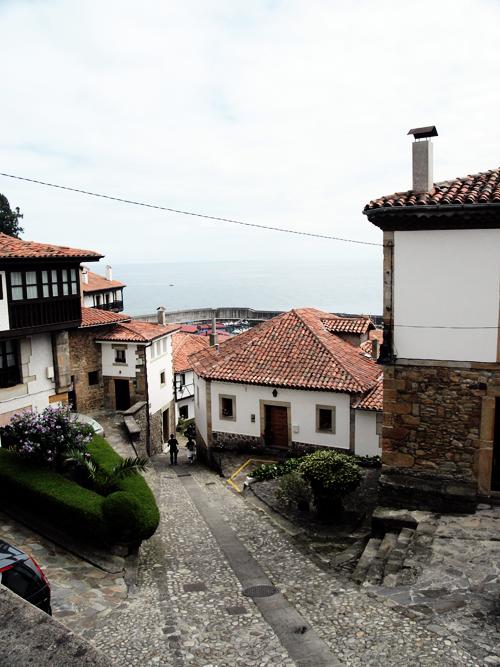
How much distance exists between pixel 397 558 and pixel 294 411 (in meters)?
11.1

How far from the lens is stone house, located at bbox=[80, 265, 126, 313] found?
146 feet

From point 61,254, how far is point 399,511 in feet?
52.0

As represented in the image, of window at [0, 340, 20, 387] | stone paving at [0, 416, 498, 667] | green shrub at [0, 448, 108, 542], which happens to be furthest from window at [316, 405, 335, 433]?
window at [0, 340, 20, 387]

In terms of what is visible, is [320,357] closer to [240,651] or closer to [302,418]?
[302,418]

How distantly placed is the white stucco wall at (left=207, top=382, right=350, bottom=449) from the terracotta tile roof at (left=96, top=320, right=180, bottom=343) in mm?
9441

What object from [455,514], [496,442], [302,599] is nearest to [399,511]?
[455,514]

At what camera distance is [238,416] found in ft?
76.5

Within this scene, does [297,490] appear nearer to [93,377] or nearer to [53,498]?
[53,498]

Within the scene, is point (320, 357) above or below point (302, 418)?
above

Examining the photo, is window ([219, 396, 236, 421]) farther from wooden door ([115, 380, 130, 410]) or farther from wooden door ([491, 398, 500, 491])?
wooden door ([491, 398, 500, 491])

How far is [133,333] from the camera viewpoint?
32.3m

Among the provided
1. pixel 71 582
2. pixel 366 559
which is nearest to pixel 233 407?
pixel 366 559

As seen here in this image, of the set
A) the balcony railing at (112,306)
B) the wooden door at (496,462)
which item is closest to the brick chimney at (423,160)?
the wooden door at (496,462)

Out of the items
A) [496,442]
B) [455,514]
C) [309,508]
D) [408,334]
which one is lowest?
[309,508]
